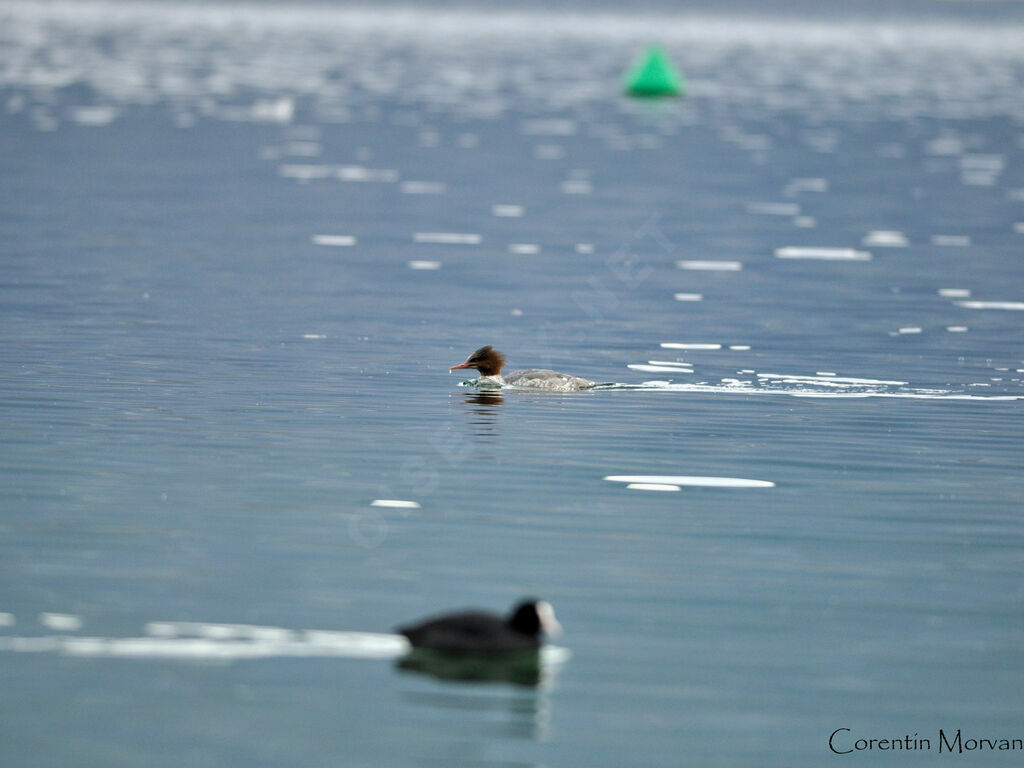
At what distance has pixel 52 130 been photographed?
5966 cm

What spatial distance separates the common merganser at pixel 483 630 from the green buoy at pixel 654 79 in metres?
76.9

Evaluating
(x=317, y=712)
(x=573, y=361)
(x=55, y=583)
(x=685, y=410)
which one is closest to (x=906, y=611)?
(x=317, y=712)

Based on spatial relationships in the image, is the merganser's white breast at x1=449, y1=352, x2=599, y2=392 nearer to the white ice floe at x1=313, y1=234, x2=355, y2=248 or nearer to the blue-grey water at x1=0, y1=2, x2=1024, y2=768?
the blue-grey water at x1=0, y1=2, x2=1024, y2=768

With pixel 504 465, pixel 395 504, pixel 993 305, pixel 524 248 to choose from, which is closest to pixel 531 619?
pixel 395 504

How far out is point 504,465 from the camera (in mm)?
18562

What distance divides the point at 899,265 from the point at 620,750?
26.6 m

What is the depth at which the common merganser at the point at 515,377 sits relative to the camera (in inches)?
899

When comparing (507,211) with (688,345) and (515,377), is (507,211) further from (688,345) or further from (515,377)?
(515,377)

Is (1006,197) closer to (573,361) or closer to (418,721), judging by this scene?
(573,361)

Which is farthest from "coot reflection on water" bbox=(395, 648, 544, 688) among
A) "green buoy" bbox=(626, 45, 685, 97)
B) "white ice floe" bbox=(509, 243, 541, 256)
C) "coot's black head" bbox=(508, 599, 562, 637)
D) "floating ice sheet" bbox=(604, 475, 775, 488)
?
"green buoy" bbox=(626, 45, 685, 97)

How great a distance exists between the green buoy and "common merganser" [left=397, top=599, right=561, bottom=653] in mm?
76890

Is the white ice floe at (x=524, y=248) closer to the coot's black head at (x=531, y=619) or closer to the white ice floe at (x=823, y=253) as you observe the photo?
the white ice floe at (x=823, y=253)

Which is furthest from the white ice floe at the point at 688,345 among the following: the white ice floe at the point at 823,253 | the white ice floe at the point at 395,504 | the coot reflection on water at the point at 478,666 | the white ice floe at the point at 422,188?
the white ice floe at the point at 422,188

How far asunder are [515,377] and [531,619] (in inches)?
421
